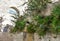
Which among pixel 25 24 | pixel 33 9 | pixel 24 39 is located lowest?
pixel 24 39

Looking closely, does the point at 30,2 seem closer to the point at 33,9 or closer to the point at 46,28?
the point at 33,9

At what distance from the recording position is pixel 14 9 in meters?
6.67

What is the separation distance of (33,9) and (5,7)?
3598 millimetres

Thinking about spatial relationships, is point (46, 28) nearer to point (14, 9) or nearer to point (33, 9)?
point (33, 9)

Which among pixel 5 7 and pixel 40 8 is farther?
pixel 5 7

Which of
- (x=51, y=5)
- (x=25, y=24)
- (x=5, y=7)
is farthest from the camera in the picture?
(x=5, y=7)

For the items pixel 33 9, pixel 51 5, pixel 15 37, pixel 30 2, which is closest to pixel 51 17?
pixel 51 5

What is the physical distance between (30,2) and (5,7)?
3391 mm

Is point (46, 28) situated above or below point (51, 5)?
below

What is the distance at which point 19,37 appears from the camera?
10.8 ft

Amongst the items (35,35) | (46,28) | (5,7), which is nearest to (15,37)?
(35,35)

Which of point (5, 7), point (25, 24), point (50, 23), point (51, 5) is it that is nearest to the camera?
point (50, 23)

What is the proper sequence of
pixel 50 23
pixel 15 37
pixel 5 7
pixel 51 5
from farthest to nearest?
1. pixel 5 7
2. pixel 15 37
3. pixel 51 5
4. pixel 50 23

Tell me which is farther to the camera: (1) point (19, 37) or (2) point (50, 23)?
(1) point (19, 37)
